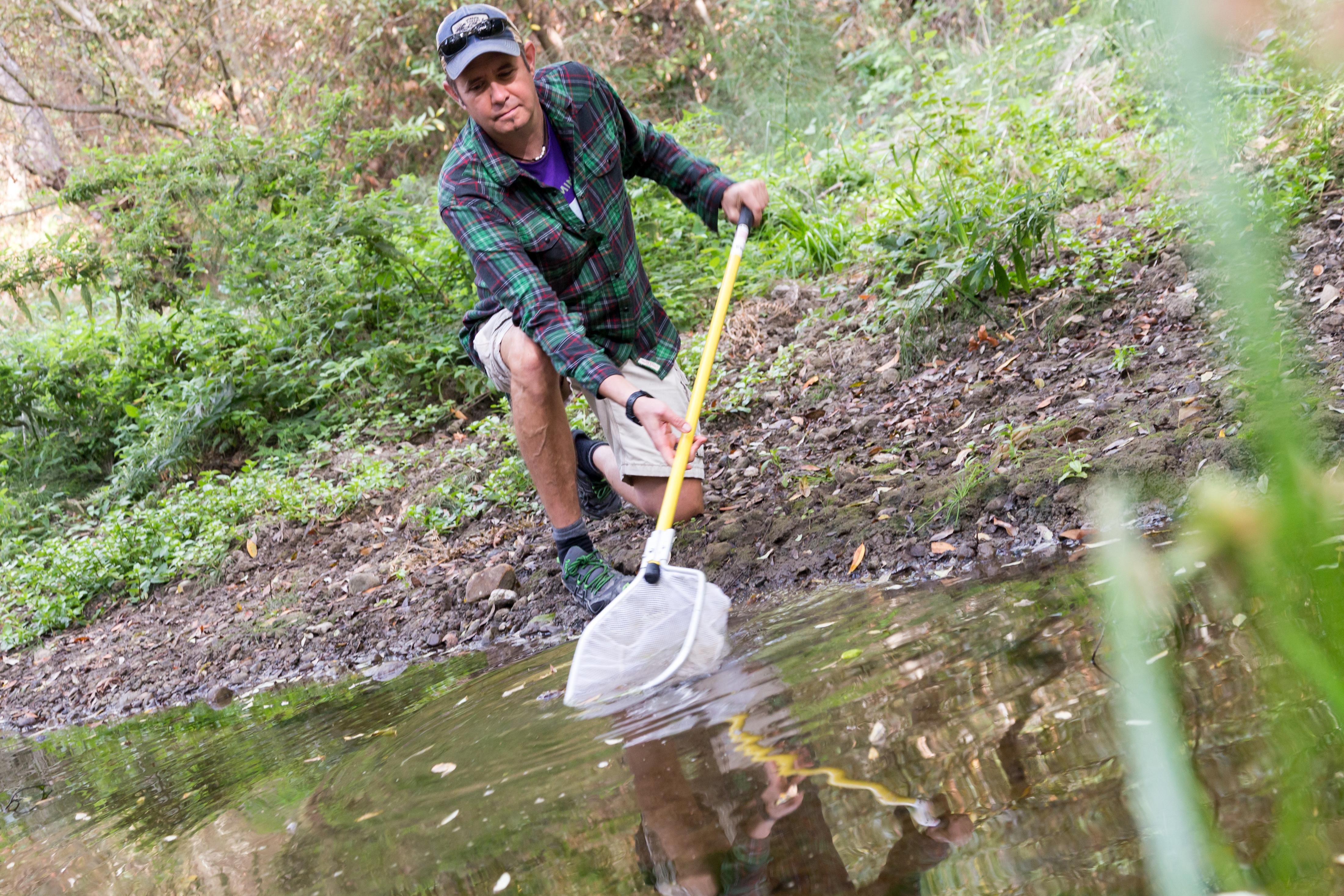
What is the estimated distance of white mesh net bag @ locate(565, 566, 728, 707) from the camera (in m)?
2.34

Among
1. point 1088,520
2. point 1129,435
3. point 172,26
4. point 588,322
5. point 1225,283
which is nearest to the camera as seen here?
point 1225,283

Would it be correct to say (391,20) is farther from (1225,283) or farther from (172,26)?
(1225,283)

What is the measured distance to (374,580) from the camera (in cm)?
407

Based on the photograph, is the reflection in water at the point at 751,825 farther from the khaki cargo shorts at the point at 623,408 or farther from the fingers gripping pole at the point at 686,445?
the khaki cargo shorts at the point at 623,408

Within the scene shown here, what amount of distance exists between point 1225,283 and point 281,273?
6733 millimetres

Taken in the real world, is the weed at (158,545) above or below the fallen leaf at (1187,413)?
above

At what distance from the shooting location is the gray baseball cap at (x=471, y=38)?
9.34 ft

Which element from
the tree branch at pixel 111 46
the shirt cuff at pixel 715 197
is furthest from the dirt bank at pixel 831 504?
the tree branch at pixel 111 46

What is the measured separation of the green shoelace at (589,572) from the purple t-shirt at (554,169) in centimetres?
105

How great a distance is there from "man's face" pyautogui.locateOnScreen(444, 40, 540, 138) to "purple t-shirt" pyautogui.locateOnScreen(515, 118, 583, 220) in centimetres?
15

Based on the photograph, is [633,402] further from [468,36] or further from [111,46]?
[111,46]

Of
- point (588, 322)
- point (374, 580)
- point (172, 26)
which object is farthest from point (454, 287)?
point (172, 26)

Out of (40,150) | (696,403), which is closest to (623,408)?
(696,403)

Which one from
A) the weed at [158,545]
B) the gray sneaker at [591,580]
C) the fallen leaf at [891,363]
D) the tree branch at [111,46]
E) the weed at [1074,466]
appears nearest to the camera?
the weed at [1074,466]
